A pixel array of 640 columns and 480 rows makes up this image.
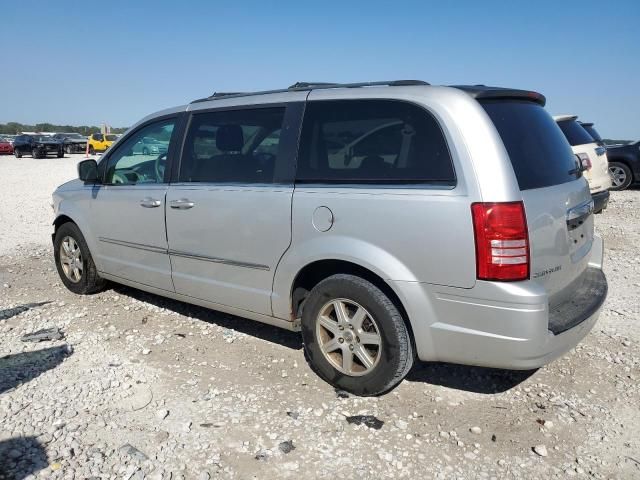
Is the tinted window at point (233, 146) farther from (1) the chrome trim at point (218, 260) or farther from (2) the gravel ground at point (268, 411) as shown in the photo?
(2) the gravel ground at point (268, 411)

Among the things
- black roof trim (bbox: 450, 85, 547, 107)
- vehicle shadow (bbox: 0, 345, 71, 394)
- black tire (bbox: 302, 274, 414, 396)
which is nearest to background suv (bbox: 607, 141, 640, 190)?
black roof trim (bbox: 450, 85, 547, 107)

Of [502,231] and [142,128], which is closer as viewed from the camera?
[502,231]

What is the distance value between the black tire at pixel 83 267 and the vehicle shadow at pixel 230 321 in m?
0.28

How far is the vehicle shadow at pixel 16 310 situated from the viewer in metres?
4.79

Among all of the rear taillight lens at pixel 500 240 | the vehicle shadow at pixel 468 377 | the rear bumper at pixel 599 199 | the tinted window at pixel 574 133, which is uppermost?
the tinted window at pixel 574 133

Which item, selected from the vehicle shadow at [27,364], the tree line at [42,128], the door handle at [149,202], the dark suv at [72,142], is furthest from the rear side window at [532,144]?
the tree line at [42,128]

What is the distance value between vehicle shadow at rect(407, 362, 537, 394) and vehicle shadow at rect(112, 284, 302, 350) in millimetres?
984

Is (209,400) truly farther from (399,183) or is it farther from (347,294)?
(399,183)

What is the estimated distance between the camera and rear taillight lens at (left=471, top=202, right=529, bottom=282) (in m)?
2.67

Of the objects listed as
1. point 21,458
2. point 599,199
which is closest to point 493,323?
point 21,458

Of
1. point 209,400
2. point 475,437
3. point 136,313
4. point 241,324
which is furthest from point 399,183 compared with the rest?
point 136,313

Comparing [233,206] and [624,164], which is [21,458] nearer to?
[233,206]

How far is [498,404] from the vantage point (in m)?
3.26

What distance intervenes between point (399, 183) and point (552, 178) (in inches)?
36.1
